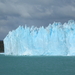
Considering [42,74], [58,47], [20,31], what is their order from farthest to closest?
[20,31] → [58,47] → [42,74]

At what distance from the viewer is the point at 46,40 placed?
25531mm

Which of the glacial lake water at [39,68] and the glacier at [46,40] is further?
the glacier at [46,40]

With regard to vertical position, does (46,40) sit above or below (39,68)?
above

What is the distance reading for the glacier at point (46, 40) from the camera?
81.3ft

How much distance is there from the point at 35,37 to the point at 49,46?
208cm

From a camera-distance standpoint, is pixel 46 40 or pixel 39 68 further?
pixel 46 40

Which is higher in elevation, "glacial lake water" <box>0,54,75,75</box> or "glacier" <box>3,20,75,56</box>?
"glacier" <box>3,20,75,56</box>

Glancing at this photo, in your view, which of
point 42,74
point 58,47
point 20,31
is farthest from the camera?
point 20,31

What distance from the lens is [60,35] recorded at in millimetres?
25000

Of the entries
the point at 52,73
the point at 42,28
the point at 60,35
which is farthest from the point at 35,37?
the point at 52,73

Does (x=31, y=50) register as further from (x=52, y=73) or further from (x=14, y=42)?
(x=52, y=73)

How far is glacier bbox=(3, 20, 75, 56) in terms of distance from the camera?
24.8 m

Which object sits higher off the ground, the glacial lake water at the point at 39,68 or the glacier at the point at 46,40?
the glacier at the point at 46,40

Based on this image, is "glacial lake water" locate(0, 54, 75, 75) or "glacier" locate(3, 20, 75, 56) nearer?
"glacial lake water" locate(0, 54, 75, 75)
